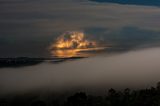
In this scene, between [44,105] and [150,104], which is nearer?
[150,104]

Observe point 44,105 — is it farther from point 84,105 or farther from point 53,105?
point 84,105

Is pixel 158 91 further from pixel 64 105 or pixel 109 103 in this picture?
pixel 64 105

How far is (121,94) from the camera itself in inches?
7328

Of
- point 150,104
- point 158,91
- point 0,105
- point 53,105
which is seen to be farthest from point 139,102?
point 0,105

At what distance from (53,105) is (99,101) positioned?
24.3m

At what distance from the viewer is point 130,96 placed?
182 metres

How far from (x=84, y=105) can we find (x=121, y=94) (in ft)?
86.3

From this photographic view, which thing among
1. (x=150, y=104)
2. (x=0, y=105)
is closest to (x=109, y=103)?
(x=150, y=104)

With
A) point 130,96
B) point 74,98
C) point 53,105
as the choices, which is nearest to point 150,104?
point 130,96

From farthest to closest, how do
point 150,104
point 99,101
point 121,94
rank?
point 121,94, point 99,101, point 150,104

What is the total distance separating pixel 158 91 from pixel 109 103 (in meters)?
26.9

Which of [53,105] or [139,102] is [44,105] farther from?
[139,102]

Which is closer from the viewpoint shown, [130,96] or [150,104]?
[150,104]

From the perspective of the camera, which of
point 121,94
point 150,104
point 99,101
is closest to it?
point 150,104
